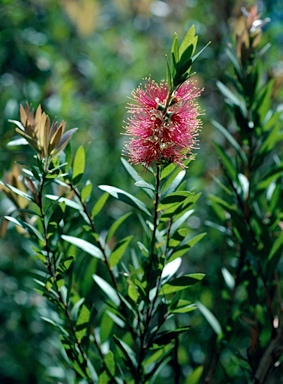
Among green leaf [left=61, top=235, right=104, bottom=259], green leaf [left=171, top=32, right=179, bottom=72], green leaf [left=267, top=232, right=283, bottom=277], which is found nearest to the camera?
green leaf [left=171, top=32, right=179, bottom=72]

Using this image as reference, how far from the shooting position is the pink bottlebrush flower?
49cm

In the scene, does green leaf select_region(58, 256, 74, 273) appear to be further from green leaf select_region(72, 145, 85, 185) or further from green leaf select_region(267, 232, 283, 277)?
green leaf select_region(267, 232, 283, 277)

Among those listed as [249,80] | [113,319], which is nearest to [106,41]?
[249,80]

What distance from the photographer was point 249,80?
726mm

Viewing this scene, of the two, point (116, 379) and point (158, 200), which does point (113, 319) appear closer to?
point (116, 379)

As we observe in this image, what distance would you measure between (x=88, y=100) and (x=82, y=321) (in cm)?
127

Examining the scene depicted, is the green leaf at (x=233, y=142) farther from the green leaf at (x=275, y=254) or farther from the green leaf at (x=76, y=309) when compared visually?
the green leaf at (x=76, y=309)

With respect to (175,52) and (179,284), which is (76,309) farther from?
(175,52)

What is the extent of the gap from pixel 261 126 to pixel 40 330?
0.80 m

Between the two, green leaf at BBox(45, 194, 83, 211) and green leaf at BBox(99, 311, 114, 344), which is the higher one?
green leaf at BBox(45, 194, 83, 211)

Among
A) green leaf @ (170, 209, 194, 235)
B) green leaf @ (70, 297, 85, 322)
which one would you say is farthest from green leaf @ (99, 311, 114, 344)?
green leaf @ (170, 209, 194, 235)

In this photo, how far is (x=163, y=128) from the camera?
0.49m

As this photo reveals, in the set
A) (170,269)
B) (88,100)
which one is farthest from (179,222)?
(88,100)

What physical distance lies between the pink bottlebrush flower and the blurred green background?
0.35m
